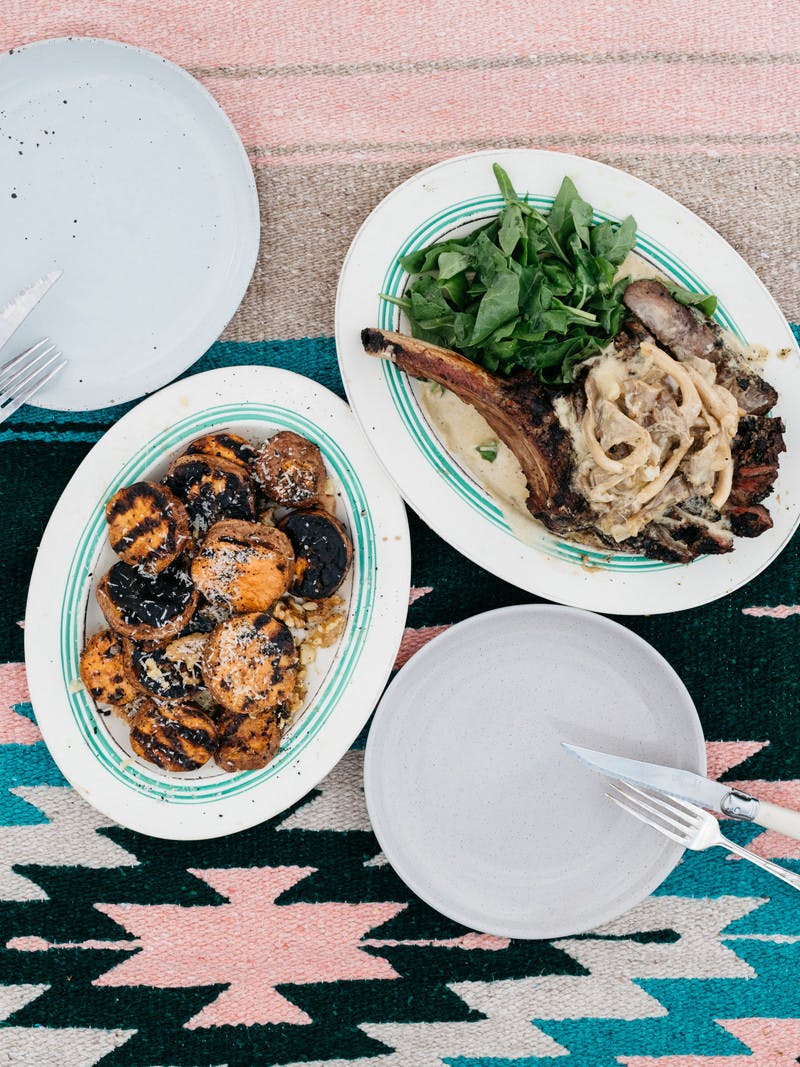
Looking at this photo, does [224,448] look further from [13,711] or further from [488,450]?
[13,711]

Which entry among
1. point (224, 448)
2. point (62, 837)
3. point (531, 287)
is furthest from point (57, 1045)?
point (531, 287)

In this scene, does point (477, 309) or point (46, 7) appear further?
point (46, 7)

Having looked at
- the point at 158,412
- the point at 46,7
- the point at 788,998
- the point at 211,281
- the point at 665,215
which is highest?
the point at 46,7

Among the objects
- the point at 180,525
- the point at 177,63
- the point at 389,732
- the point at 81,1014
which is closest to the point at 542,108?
the point at 177,63

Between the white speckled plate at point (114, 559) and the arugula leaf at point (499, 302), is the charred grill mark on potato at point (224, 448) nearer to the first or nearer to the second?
the white speckled plate at point (114, 559)

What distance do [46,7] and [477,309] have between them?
1.01 meters

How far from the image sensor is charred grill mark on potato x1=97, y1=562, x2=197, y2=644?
1312 mm

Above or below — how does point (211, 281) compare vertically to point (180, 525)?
above

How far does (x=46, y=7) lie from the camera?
1462 millimetres

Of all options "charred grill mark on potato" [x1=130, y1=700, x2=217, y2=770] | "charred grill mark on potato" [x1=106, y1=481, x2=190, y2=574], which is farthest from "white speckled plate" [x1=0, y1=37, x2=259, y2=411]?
"charred grill mark on potato" [x1=130, y1=700, x2=217, y2=770]

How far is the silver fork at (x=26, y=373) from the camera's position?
1370 millimetres

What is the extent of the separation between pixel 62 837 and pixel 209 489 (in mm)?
764

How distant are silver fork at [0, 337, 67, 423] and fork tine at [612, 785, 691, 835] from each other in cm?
130

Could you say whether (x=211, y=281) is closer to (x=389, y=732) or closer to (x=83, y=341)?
(x=83, y=341)
